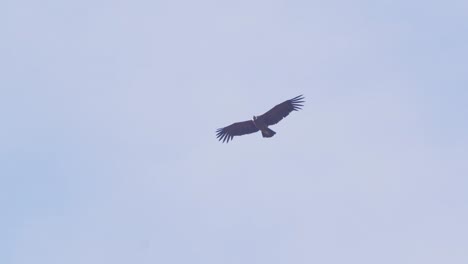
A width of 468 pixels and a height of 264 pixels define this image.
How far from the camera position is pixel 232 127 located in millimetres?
164375

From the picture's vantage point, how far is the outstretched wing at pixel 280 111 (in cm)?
16312

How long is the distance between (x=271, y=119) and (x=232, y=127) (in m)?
1.98

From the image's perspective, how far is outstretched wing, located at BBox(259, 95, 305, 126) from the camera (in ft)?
535

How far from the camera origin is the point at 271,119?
163250mm

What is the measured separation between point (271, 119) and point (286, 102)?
93 cm

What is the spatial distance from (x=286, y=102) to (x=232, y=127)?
2729mm

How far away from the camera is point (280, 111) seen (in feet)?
536

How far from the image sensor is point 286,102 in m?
163
